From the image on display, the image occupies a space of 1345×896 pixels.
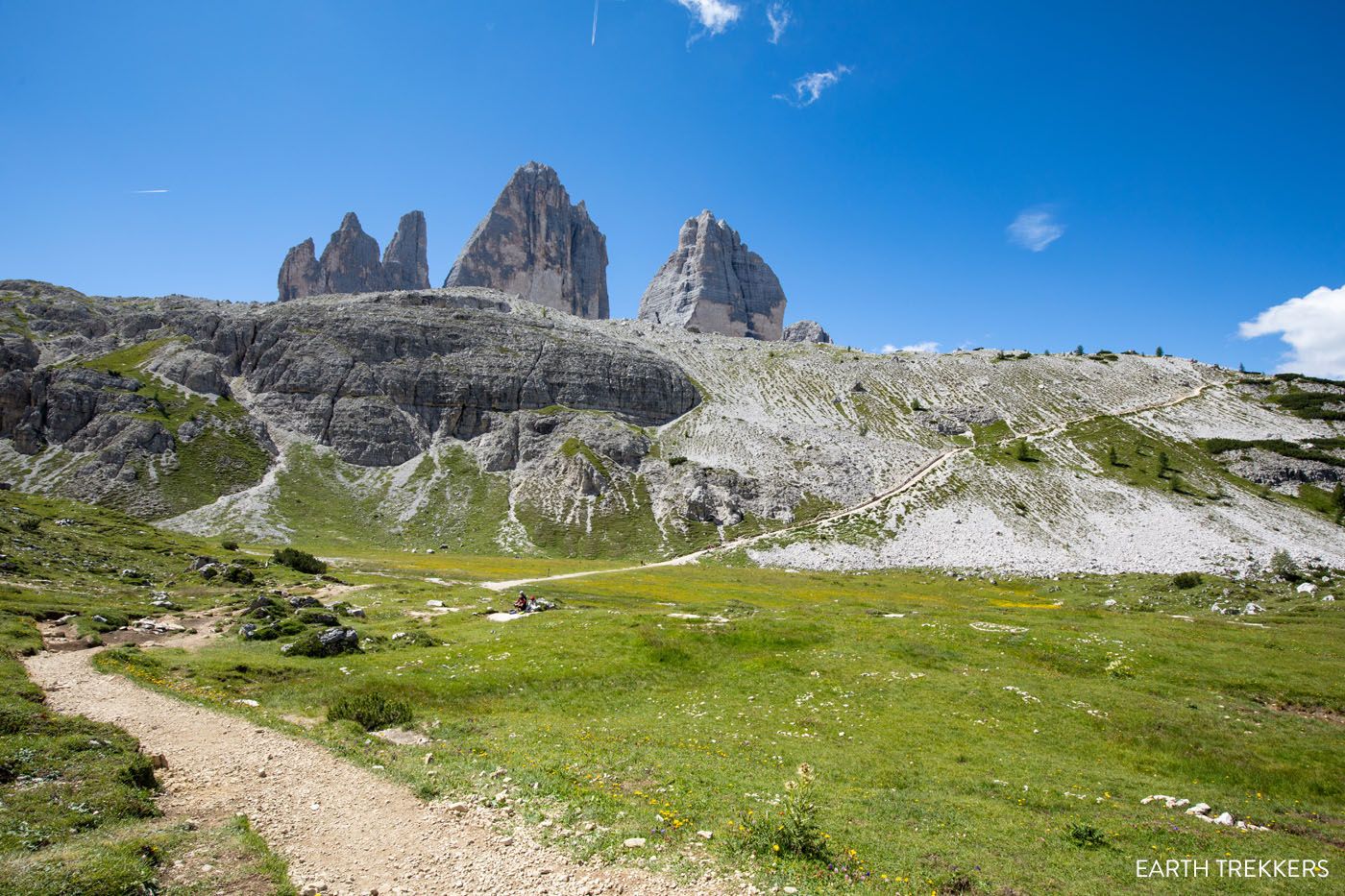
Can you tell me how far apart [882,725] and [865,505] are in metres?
102

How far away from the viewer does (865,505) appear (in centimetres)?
12162

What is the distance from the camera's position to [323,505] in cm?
12081

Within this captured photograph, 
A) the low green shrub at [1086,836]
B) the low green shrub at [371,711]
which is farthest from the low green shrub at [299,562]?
the low green shrub at [1086,836]

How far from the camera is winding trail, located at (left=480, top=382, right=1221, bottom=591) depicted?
82.0 meters

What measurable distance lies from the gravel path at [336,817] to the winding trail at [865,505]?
140ft

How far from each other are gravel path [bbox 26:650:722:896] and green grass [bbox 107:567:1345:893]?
1208 mm

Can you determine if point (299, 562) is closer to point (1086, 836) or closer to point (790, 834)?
point (790, 834)

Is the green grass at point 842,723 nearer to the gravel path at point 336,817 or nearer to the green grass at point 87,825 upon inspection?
the green grass at point 87,825

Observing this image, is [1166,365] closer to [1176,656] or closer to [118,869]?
[1176,656]

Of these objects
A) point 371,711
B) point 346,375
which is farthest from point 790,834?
point 346,375

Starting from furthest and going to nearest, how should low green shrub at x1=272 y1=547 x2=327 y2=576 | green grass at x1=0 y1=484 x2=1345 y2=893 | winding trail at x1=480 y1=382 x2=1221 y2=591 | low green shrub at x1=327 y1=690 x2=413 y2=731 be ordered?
1. winding trail at x1=480 y1=382 x2=1221 y2=591
2. low green shrub at x1=272 y1=547 x2=327 y2=576
3. low green shrub at x1=327 y1=690 x2=413 y2=731
4. green grass at x1=0 y1=484 x2=1345 y2=893

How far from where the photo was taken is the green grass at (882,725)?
50.1ft

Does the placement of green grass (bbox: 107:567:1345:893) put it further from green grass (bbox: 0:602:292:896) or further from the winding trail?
the winding trail


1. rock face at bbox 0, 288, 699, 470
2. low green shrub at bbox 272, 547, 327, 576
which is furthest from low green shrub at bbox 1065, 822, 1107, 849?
rock face at bbox 0, 288, 699, 470
